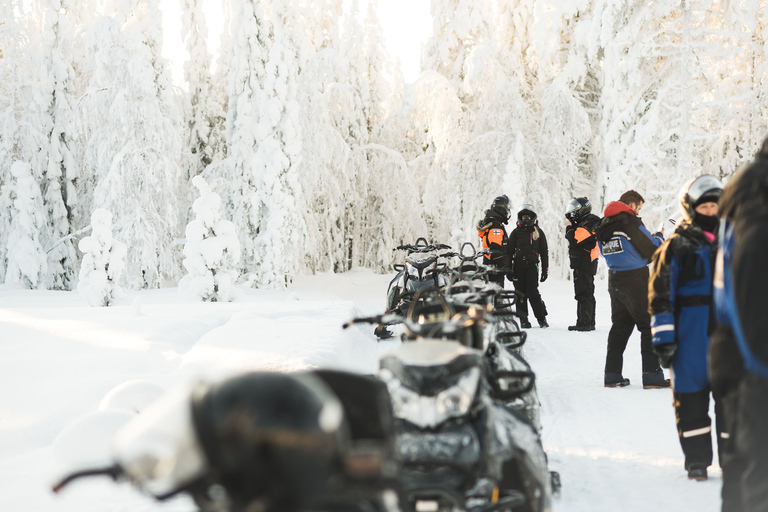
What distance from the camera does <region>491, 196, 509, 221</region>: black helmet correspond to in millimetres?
10828

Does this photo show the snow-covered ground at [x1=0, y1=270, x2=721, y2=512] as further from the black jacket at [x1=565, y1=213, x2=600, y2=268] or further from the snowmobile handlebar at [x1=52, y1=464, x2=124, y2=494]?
the black jacket at [x1=565, y1=213, x2=600, y2=268]

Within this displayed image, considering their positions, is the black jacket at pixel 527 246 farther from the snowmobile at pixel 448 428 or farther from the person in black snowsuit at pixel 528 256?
the snowmobile at pixel 448 428

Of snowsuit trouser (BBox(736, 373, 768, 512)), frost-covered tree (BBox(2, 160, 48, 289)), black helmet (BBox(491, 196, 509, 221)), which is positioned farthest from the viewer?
frost-covered tree (BBox(2, 160, 48, 289))

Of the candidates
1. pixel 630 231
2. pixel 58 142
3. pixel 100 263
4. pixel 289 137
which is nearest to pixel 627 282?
pixel 630 231

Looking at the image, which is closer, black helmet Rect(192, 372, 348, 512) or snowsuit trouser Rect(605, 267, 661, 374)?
black helmet Rect(192, 372, 348, 512)

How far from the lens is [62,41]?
76.6ft

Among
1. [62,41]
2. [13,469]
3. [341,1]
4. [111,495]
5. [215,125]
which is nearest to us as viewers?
[111,495]

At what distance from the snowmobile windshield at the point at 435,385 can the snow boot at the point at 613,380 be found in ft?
14.6

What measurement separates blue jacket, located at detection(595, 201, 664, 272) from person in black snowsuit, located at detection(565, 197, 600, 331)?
3.35 m

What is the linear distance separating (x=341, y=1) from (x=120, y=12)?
993cm

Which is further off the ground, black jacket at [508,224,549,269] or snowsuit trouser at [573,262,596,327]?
black jacket at [508,224,549,269]

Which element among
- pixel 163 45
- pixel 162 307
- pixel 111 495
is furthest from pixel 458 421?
pixel 163 45

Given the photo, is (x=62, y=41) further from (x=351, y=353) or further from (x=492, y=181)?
(x=351, y=353)

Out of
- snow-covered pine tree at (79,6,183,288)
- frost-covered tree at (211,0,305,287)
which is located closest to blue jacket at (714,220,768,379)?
frost-covered tree at (211,0,305,287)
